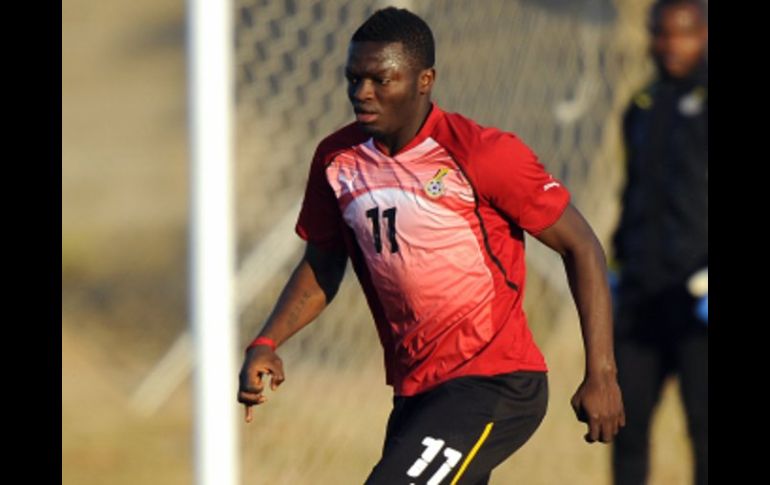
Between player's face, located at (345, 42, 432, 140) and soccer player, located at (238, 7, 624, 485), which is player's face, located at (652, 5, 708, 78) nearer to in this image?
soccer player, located at (238, 7, 624, 485)

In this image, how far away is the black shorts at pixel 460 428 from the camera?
513 cm

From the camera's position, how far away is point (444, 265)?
5.39 meters

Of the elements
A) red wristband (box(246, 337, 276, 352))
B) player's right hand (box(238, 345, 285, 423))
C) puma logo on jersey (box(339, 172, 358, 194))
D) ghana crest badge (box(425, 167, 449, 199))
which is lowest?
player's right hand (box(238, 345, 285, 423))

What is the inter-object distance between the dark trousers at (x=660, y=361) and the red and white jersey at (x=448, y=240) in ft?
6.64

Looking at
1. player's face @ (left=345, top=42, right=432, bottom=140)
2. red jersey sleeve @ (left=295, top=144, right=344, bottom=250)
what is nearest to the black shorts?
red jersey sleeve @ (left=295, top=144, right=344, bottom=250)

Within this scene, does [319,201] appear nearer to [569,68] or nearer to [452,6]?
[452,6]

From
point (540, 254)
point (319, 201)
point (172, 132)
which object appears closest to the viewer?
point (319, 201)

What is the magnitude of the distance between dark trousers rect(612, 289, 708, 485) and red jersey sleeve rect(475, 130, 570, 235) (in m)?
2.28

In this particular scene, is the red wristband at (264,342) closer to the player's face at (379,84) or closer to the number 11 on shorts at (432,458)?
the number 11 on shorts at (432,458)

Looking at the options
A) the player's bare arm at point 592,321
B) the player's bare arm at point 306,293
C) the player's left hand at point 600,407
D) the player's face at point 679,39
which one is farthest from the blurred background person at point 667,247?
the player's left hand at point 600,407

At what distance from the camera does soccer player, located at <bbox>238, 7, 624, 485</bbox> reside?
5.19 meters

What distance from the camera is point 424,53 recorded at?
5.38 m
